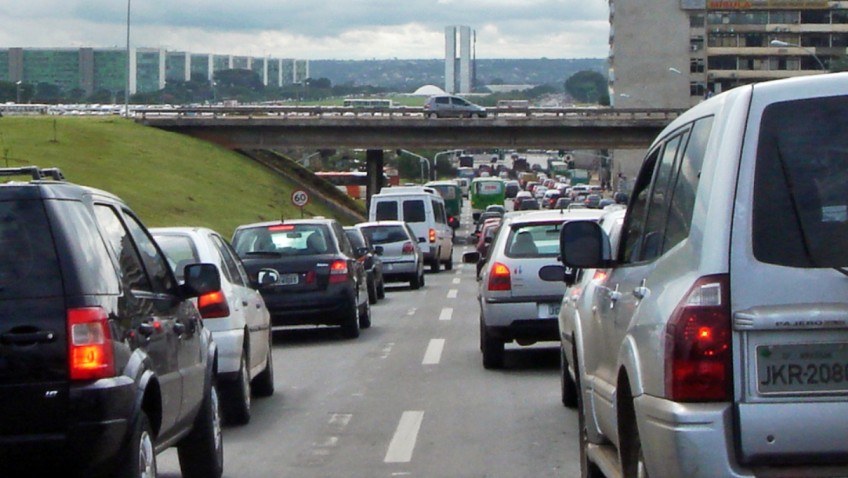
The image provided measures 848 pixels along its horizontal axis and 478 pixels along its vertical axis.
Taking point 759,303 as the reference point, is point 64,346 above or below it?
below

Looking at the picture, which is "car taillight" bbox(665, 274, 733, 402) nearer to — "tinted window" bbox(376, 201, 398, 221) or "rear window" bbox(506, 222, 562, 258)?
"rear window" bbox(506, 222, 562, 258)

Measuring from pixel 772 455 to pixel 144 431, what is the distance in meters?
2.99

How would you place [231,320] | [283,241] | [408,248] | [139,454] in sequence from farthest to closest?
[408,248] → [283,241] → [231,320] → [139,454]

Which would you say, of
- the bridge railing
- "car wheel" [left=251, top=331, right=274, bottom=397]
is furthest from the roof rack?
the bridge railing

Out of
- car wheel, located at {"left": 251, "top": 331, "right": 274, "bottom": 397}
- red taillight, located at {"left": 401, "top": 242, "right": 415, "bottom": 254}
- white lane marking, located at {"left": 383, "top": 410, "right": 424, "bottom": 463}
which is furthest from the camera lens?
red taillight, located at {"left": 401, "top": 242, "right": 415, "bottom": 254}

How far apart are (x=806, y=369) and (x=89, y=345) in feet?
9.66

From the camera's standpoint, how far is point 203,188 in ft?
221

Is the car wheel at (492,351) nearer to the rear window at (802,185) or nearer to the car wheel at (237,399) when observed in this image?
the car wheel at (237,399)

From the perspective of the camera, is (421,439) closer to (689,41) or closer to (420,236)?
(420,236)

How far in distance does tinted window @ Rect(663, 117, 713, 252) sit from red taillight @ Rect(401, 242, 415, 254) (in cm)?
2565

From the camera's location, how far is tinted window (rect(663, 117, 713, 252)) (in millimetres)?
5078

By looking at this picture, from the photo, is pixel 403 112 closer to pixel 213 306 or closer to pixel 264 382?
pixel 264 382

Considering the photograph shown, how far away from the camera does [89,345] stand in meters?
5.85

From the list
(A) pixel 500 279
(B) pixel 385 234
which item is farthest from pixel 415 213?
(A) pixel 500 279
